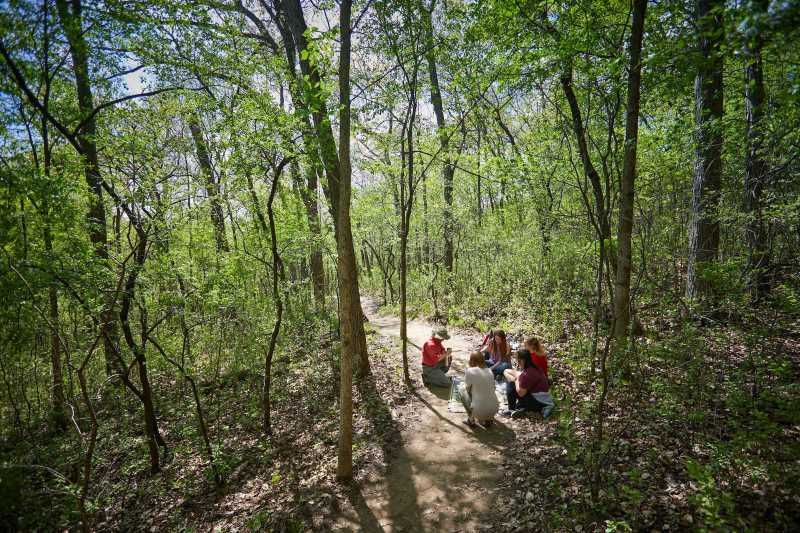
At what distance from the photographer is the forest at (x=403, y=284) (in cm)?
420

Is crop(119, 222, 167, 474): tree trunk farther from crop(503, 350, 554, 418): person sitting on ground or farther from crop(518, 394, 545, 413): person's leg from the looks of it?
crop(518, 394, 545, 413): person's leg

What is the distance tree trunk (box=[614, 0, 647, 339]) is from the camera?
5227 mm

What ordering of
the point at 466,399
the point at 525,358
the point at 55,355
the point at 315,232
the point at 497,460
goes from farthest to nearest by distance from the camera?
the point at 315,232, the point at 55,355, the point at 466,399, the point at 525,358, the point at 497,460

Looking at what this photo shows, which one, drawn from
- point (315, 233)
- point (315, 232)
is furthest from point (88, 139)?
point (315, 232)

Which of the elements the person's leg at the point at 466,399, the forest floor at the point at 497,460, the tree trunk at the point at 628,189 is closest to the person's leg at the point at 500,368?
the forest floor at the point at 497,460

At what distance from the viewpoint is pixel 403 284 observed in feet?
26.8

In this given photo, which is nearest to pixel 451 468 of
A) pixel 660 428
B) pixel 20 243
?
pixel 660 428

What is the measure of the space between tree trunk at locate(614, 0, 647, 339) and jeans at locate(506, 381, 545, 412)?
1.76 metres

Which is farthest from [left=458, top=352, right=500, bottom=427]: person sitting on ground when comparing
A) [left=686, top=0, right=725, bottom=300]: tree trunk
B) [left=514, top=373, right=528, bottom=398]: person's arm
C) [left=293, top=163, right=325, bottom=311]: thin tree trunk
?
[left=293, top=163, right=325, bottom=311]: thin tree trunk

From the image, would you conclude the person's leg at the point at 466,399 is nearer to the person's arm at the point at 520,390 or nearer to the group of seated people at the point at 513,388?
the group of seated people at the point at 513,388

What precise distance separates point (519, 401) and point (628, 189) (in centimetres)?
396

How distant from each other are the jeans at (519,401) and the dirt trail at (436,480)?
1.35ft

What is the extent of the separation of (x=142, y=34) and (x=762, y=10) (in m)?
8.99

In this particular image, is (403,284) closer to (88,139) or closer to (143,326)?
(143,326)
